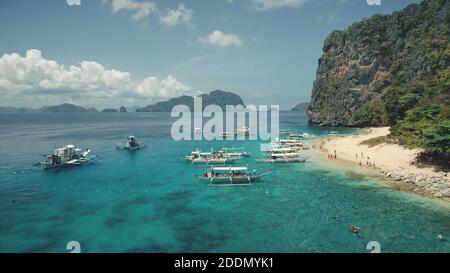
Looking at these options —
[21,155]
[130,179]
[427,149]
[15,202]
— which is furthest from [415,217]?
[21,155]

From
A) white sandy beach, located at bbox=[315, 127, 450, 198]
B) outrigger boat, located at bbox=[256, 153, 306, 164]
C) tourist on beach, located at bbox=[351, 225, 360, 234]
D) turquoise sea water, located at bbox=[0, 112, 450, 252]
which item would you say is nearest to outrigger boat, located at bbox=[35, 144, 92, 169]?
turquoise sea water, located at bbox=[0, 112, 450, 252]

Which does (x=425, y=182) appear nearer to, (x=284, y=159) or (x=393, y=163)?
(x=393, y=163)

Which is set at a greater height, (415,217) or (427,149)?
(427,149)

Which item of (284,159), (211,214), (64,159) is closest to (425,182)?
(284,159)

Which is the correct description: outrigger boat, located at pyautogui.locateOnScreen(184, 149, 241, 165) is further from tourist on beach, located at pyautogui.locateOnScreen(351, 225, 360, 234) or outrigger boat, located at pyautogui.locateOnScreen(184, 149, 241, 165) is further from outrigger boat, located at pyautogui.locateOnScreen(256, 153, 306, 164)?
tourist on beach, located at pyautogui.locateOnScreen(351, 225, 360, 234)

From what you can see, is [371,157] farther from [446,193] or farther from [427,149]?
[446,193]

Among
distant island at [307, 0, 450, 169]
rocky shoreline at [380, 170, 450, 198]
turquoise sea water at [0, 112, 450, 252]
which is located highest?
distant island at [307, 0, 450, 169]

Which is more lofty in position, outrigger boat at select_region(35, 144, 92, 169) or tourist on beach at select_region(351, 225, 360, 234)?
outrigger boat at select_region(35, 144, 92, 169)

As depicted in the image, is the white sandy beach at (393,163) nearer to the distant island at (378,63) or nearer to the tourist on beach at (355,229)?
the tourist on beach at (355,229)
